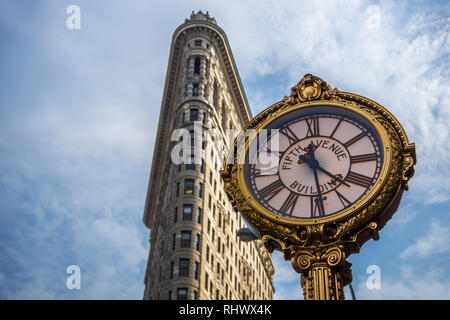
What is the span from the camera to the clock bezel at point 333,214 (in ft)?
19.8

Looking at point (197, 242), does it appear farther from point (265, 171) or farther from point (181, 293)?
point (265, 171)

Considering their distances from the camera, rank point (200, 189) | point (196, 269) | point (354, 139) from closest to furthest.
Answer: point (354, 139) → point (196, 269) → point (200, 189)

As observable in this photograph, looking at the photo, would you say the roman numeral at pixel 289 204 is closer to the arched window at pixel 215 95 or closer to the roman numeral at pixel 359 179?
the roman numeral at pixel 359 179

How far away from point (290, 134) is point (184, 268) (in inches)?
2354

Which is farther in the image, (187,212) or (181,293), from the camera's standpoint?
(187,212)

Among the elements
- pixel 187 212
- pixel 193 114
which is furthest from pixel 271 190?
pixel 193 114

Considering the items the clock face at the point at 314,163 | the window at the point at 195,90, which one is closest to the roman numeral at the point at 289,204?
the clock face at the point at 314,163

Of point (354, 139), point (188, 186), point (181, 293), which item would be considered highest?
point (188, 186)

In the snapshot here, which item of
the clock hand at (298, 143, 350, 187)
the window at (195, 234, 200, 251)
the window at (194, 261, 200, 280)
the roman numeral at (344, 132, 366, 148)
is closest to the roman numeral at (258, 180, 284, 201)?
the clock hand at (298, 143, 350, 187)

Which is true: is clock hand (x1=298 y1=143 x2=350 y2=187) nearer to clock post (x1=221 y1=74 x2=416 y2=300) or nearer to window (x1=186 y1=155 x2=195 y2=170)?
clock post (x1=221 y1=74 x2=416 y2=300)

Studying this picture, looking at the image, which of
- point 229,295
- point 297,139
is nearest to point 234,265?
point 229,295

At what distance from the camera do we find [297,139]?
708 cm

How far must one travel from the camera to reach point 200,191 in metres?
74.2
